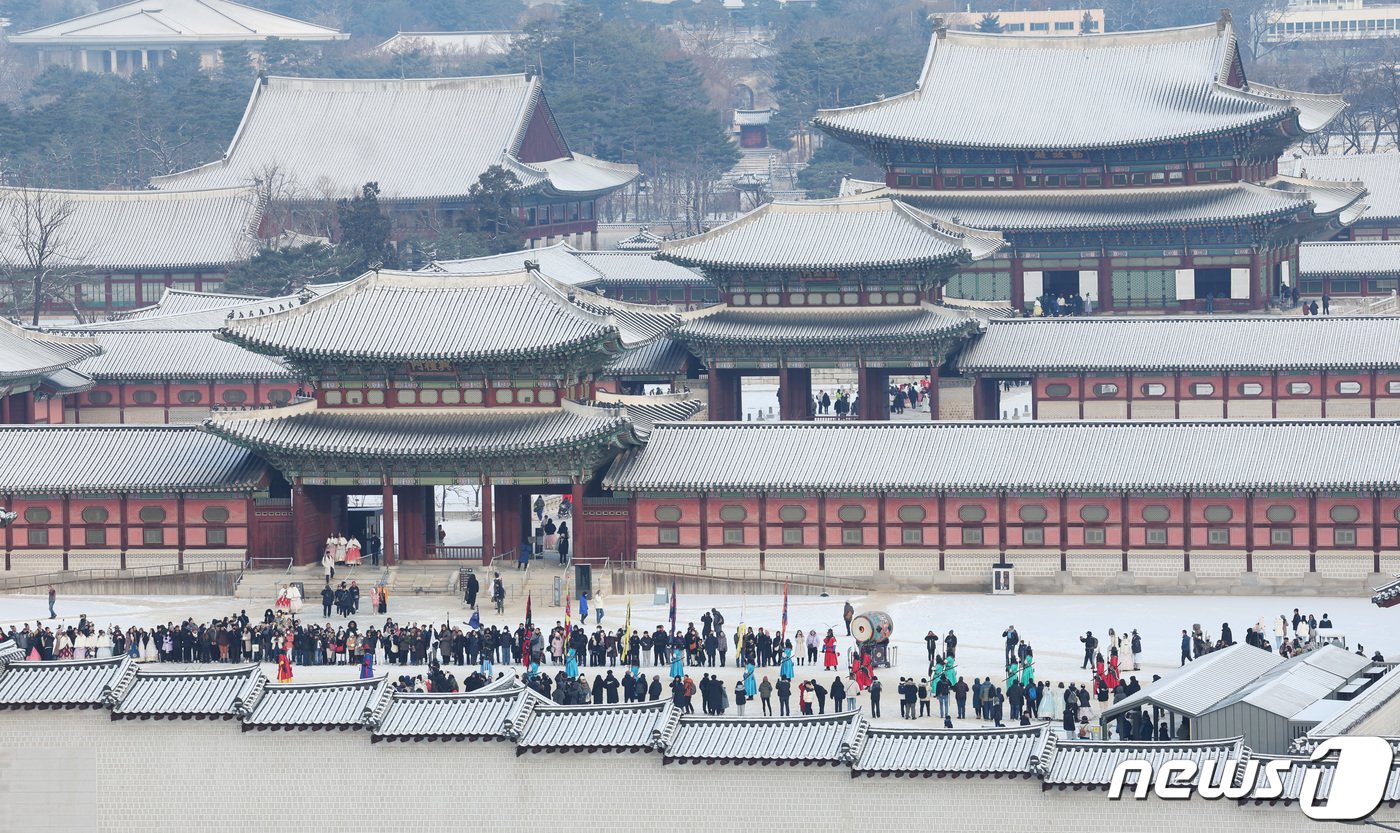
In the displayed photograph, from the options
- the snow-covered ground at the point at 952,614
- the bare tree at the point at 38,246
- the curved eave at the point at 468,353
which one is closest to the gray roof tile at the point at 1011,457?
the snow-covered ground at the point at 952,614

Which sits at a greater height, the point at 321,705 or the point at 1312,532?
the point at 1312,532

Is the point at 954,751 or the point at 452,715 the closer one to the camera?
the point at 954,751

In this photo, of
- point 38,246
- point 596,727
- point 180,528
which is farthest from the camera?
point 38,246

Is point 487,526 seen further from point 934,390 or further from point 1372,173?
point 1372,173

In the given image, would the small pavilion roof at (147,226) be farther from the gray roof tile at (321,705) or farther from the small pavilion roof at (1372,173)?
the gray roof tile at (321,705)

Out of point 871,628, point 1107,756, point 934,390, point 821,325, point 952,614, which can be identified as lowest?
point 1107,756

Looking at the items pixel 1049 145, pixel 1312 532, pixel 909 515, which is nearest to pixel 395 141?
pixel 1049 145

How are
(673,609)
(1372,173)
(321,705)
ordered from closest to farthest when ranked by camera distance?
(321,705), (673,609), (1372,173)

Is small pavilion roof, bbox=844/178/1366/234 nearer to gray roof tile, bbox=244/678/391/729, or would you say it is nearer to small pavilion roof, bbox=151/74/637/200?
small pavilion roof, bbox=151/74/637/200
